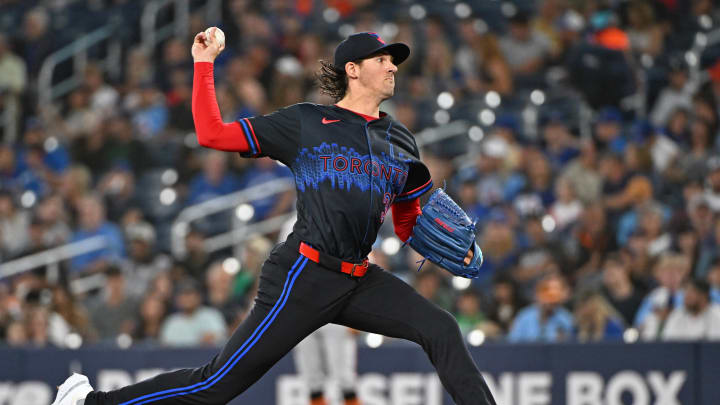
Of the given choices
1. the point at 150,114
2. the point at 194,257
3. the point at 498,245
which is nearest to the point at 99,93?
the point at 150,114

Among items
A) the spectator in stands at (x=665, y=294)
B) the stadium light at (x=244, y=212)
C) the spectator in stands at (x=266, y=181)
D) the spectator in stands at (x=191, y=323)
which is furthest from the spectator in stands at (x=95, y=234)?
the spectator in stands at (x=665, y=294)

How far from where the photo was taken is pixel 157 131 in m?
13.3

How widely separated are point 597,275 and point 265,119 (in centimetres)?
581

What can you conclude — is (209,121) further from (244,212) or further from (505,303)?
(244,212)

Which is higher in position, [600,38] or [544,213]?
[600,38]

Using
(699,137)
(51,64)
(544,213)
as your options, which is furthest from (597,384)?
(51,64)

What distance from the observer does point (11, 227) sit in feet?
39.7

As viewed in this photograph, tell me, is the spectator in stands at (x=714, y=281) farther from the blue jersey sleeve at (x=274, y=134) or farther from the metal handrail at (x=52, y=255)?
the metal handrail at (x=52, y=255)

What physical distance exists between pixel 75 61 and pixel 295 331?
10731 mm

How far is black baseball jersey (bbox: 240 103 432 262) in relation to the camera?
5.21 meters

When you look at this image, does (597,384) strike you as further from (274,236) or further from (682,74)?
(682,74)

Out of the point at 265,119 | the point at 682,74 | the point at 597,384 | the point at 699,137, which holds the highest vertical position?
the point at 682,74

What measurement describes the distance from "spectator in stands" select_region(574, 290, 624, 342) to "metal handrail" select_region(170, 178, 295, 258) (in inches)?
138

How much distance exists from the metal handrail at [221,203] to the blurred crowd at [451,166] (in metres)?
0.12
